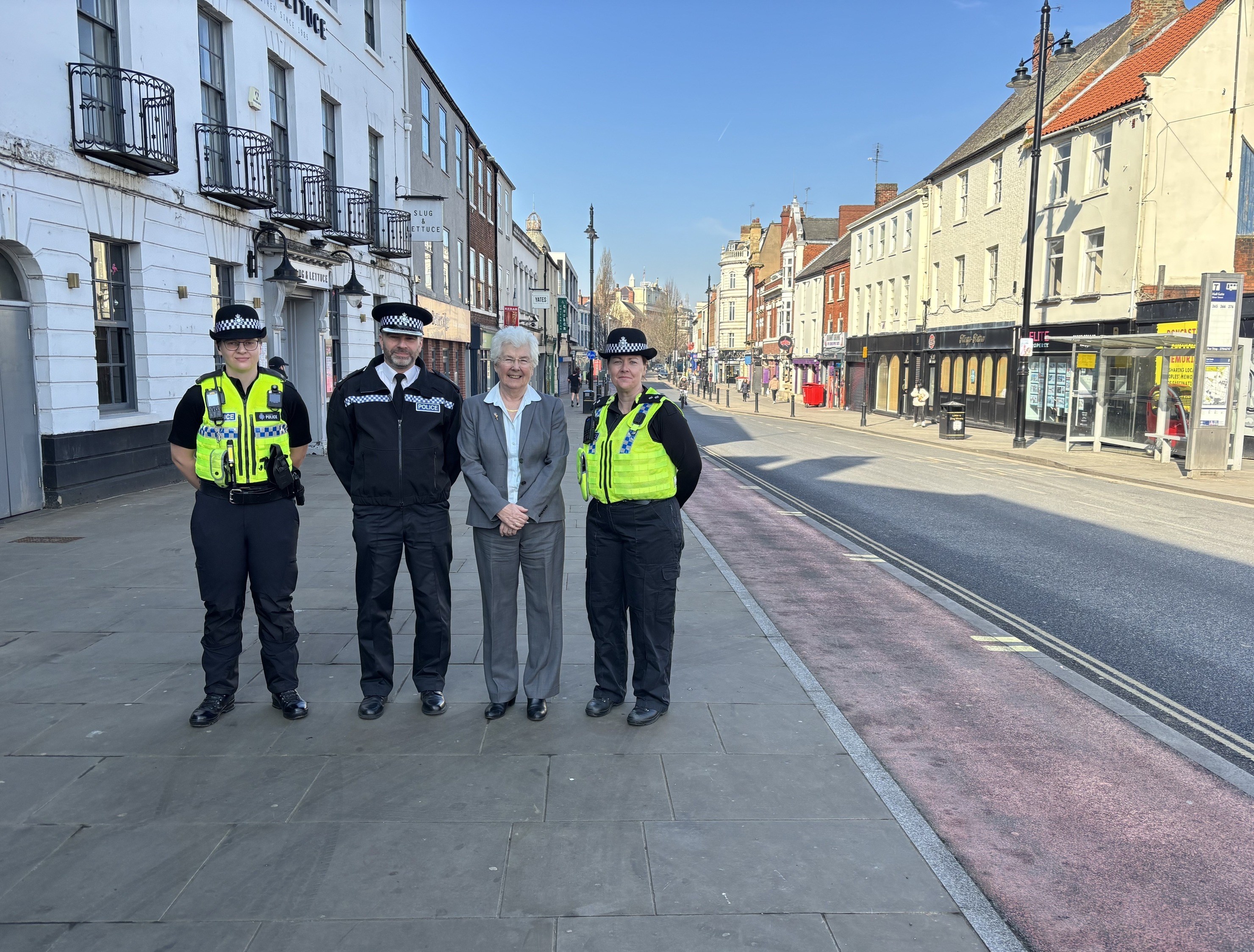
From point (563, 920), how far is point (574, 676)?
2.34m

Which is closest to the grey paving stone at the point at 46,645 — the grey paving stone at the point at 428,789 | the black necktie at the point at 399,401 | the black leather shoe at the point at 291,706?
the black leather shoe at the point at 291,706

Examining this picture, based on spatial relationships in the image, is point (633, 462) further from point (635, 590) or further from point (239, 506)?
point (239, 506)

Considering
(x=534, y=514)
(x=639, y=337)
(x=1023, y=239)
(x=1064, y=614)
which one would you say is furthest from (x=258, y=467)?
(x=1023, y=239)

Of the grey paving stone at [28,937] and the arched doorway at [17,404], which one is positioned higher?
the arched doorway at [17,404]

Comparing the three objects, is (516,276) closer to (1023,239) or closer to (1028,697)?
(1023,239)

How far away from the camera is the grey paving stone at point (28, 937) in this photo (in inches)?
106

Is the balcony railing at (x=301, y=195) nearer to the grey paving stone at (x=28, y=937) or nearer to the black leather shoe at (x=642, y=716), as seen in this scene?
the black leather shoe at (x=642, y=716)

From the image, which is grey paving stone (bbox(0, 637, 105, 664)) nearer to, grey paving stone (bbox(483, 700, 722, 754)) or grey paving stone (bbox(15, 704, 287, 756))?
grey paving stone (bbox(15, 704, 287, 756))

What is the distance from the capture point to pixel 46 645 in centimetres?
547

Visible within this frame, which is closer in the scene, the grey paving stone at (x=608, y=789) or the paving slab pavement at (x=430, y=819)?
the paving slab pavement at (x=430, y=819)

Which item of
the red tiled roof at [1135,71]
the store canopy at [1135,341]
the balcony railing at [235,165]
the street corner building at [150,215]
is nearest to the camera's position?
the street corner building at [150,215]

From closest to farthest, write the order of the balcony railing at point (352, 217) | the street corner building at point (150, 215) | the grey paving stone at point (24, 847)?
1. the grey paving stone at point (24, 847)
2. the street corner building at point (150, 215)
3. the balcony railing at point (352, 217)

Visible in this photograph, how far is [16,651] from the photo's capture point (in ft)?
17.5

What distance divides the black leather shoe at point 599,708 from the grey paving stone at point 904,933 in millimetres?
1838
